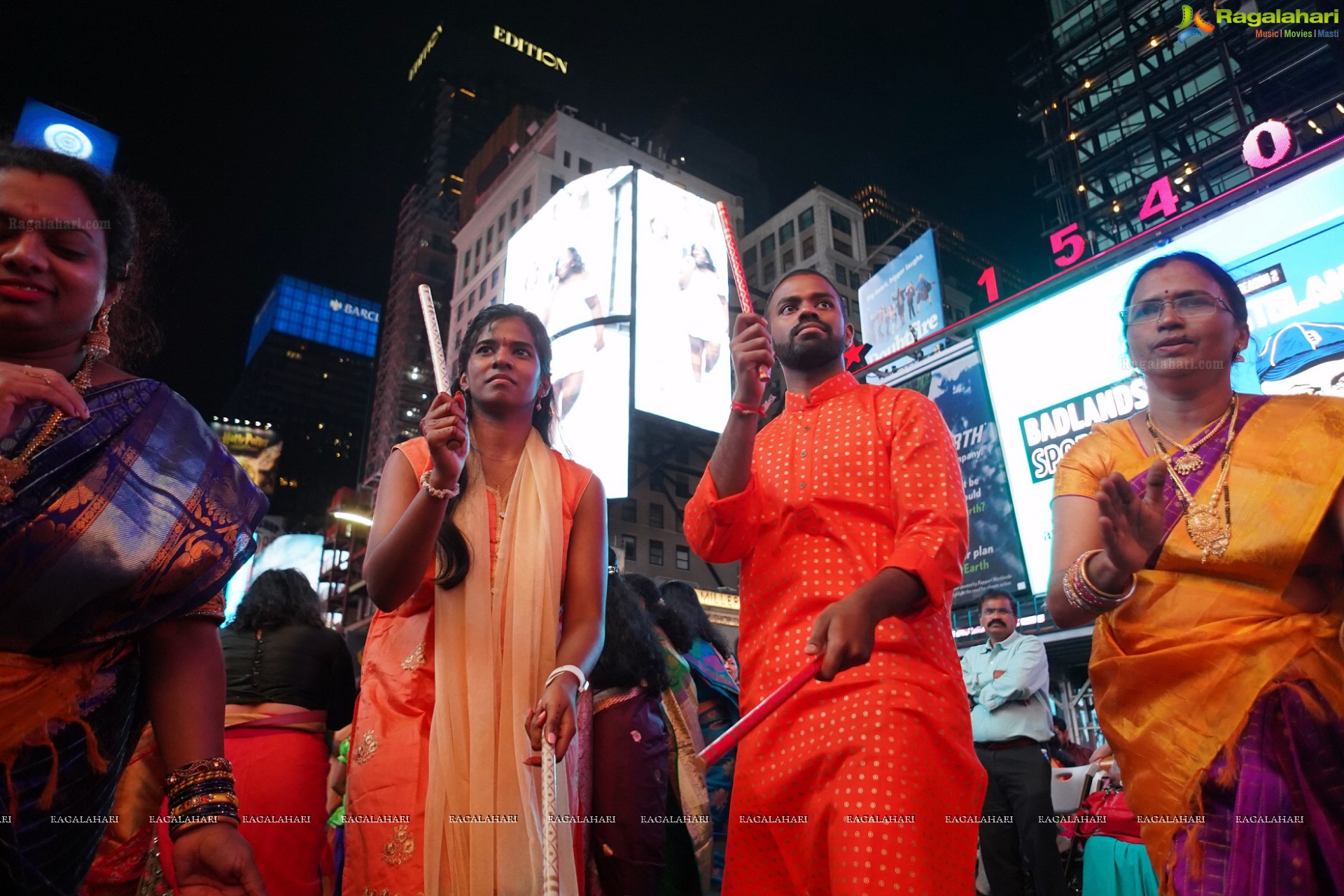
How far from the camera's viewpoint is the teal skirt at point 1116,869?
4.00m

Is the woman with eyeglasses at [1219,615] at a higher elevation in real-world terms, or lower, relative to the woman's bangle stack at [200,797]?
higher

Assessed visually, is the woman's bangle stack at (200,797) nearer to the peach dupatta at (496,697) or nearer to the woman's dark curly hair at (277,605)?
the peach dupatta at (496,697)

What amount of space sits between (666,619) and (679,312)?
65.7ft

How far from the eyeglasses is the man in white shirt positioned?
3.84 metres

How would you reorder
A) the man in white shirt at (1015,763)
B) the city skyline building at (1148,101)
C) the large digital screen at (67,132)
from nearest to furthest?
the man in white shirt at (1015,763) → the large digital screen at (67,132) → the city skyline building at (1148,101)

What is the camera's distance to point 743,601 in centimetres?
221

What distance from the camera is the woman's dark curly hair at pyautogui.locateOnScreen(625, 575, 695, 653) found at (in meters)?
4.22

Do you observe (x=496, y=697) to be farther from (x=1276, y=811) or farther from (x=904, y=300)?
(x=904, y=300)

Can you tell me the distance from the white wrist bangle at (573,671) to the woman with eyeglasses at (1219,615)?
3.83 ft

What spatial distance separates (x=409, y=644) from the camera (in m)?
2.05

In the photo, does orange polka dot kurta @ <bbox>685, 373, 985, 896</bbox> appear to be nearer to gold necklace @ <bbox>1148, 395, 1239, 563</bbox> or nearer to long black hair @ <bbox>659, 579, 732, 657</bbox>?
gold necklace @ <bbox>1148, 395, 1239, 563</bbox>

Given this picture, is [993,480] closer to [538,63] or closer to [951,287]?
[951,287]

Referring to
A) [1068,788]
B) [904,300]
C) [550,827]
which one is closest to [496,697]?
[550,827]

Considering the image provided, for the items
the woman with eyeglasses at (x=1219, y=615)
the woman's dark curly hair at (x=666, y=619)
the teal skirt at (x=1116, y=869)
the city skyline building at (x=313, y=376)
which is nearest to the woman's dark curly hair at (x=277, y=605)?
the woman's dark curly hair at (x=666, y=619)
